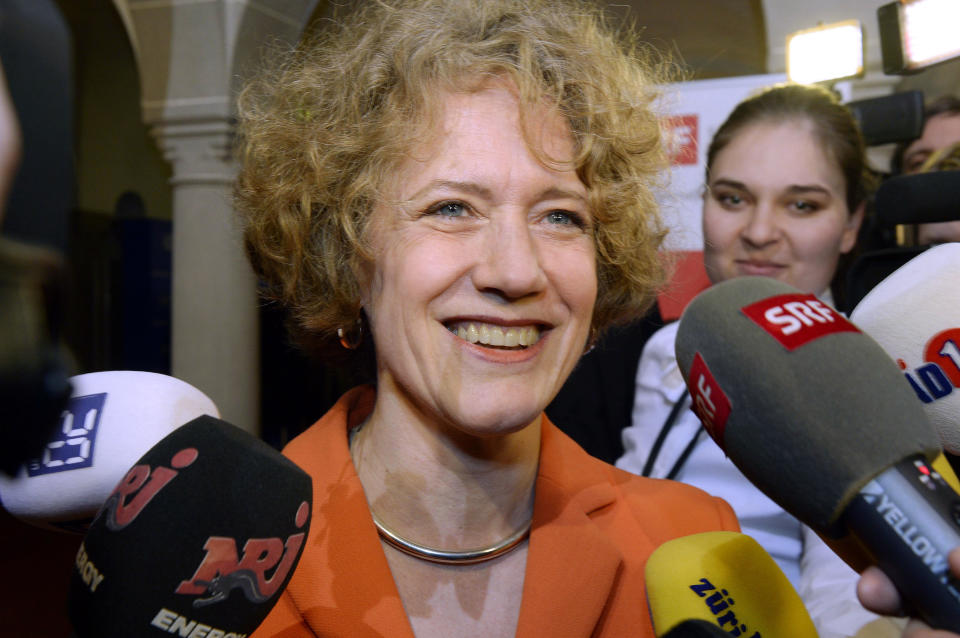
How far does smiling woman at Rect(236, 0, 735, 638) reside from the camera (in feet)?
3.75

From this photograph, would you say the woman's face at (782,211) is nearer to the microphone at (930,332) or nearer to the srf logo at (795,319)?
the microphone at (930,332)

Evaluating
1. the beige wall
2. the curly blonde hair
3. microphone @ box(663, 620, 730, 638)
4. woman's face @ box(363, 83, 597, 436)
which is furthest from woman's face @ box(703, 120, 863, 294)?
the beige wall

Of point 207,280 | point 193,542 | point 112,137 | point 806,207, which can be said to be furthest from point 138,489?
point 112,137

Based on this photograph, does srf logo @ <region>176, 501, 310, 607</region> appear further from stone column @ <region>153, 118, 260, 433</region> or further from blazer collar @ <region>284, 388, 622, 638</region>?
stone column @ <region>153, 118, 260, 433</region>

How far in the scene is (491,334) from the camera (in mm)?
1146

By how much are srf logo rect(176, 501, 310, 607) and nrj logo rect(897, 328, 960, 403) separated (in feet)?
1.94

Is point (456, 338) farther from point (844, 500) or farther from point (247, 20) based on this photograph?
point (247, 20)

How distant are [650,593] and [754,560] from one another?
0.48 ft

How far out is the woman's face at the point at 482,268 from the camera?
1133 millimetres

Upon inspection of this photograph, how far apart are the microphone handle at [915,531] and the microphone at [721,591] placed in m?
0.18

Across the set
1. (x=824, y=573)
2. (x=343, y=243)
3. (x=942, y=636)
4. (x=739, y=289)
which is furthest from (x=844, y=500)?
(x=343, y=243)

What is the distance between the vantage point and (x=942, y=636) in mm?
606

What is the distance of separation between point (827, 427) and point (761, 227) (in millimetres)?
1124

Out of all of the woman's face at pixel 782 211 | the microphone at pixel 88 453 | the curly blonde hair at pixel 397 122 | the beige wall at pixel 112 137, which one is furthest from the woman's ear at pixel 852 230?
the beige wall at pixel 112 137
